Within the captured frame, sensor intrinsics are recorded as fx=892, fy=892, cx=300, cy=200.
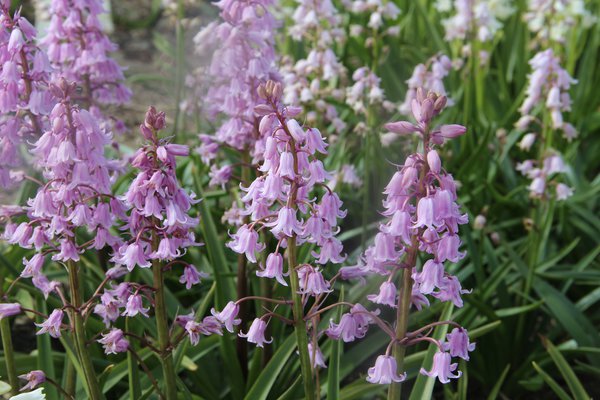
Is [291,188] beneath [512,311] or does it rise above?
above

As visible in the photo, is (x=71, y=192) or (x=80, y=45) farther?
(x=80, y=45)

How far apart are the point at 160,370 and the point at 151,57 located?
5.29 meters

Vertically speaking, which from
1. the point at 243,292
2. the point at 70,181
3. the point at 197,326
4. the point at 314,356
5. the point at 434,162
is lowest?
the point at 243,292

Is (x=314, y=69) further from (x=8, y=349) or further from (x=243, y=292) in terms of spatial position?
(x=8, y=349)

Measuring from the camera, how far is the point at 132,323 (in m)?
3.39

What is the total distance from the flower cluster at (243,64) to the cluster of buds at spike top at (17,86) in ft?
2.45

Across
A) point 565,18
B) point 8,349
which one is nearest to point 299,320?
point 8,349

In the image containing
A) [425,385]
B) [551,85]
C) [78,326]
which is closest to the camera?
[78,326]

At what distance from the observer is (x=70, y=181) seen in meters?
2.41

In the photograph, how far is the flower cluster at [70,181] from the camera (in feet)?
7.68

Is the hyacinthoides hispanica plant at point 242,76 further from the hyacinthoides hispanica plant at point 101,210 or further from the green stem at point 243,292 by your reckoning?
the hyacinthoides hispanica plant at point 101,210

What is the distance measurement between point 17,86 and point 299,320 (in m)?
1.07

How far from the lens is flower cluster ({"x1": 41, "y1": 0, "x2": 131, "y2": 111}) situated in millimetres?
3357

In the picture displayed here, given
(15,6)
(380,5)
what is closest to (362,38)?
(380,5)
